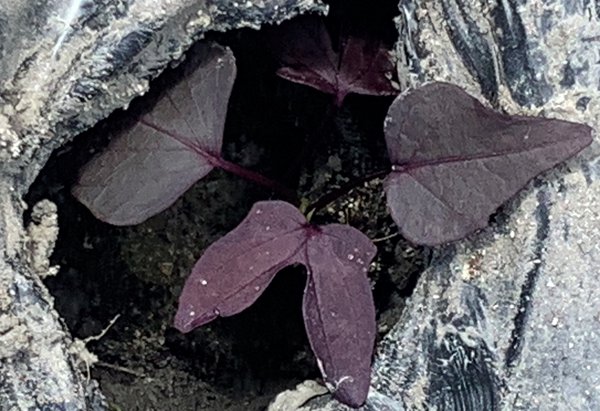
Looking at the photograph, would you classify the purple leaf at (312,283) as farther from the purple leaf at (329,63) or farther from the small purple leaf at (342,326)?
the purple leaf at (329,63)

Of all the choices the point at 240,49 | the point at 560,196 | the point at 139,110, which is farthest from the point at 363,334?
the point at 240,49

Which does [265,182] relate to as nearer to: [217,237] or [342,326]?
[217,237]

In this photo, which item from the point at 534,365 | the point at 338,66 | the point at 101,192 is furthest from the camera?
the point at 338,66

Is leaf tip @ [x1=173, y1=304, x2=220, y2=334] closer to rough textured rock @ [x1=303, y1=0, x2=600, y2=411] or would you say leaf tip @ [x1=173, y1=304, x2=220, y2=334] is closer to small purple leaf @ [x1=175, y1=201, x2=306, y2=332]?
small purple leaf @ [x1=175, y1=201, x2=306, y2=332]

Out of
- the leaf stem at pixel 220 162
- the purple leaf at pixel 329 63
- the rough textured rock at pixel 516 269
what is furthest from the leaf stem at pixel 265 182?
the rough textured rock at pixel 516 269

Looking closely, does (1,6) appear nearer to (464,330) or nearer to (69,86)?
(69,86)

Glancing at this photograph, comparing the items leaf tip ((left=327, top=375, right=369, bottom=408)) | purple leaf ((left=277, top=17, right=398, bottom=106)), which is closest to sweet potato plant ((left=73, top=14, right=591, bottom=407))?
leaf tip ((left=327, top=375, right=369, bottom=408))

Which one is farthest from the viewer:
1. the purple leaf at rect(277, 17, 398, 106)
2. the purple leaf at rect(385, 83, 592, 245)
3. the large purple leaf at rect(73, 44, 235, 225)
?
the purple leaf at rect(277, 17, 398, 106)
